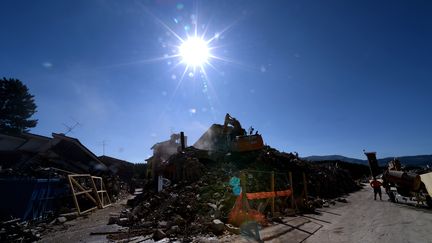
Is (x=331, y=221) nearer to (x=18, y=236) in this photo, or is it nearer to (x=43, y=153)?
(x=18, y=236)

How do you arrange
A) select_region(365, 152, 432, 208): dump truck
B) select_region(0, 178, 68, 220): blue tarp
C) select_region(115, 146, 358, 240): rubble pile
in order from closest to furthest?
select_region(115, 146, 358, 240): rubble pile
select_region(0, 178, 68, 220): blue tarp
select_region(365, 152, 432, 208): dump truck

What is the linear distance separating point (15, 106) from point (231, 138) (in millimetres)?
30284

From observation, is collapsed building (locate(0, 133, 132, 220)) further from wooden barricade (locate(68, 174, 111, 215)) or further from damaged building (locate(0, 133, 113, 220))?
wooden barricade (locate(68, 174, 111, 215))

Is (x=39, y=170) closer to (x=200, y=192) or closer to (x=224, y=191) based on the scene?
(x=200, y=192)

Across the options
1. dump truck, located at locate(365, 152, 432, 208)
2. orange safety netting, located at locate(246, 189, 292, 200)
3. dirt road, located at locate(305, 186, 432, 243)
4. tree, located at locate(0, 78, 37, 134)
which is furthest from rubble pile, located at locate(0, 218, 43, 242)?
tree, located at locate(0, 78, 37, 134)

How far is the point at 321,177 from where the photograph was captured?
2103 centimetres

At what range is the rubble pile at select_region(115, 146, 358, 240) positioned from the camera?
29.4ft

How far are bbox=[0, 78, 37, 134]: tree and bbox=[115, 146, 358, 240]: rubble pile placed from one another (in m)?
24.9

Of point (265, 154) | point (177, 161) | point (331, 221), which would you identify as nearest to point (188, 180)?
point (177, 161)

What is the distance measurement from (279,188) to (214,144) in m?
9.87

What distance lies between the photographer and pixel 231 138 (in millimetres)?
21672

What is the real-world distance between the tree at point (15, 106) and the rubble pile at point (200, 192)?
2494 cm

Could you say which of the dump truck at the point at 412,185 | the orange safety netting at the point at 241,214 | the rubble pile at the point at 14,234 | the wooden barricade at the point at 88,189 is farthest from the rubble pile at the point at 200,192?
the dump truck at the point at 412,185

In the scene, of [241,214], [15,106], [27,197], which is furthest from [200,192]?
[15,106]
